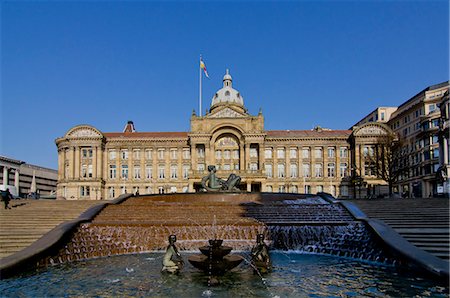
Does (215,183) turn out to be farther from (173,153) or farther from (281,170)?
(173,153)

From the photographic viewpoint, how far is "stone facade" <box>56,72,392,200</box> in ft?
251

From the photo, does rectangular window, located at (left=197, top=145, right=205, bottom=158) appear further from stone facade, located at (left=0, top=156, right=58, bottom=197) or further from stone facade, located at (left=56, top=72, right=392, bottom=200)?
stone facade, located at (left=0, top=156, right=58, bottom=197)

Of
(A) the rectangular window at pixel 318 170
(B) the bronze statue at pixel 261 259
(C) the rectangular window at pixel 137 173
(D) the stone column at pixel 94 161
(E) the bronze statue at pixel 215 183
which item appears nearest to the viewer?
(B) the bronze statue at pixel 261 259

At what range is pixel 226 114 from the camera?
77062 mm

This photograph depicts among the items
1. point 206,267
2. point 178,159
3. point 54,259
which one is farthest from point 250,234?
point 178,159

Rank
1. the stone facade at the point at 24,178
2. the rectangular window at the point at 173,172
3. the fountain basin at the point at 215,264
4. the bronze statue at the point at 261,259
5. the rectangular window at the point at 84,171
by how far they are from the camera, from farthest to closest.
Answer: the stone facade at the point at 24,178 → the rectangular window at the point at 173,172 → the rectangular window at the point at 84,171 → the bronze statue at the point at 261,259 → the fountain basin at the point at 215,264

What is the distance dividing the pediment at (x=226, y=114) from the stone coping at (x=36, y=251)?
187ft

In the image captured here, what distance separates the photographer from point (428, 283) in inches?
469

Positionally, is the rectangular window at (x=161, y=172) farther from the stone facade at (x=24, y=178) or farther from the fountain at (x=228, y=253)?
the fountain at (x=228, y=253)

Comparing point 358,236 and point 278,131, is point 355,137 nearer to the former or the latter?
point 278,131

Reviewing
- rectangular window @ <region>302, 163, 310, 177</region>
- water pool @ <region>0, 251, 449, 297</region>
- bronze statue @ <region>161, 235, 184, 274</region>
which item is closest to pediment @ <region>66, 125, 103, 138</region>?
rectangular window @ <region>302, 163, 310, 177</region>

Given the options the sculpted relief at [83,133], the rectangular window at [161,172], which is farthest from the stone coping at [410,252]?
the sculpted relief at [83,133]

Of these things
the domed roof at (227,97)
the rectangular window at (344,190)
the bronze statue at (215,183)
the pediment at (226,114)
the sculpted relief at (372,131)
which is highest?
the domed roof at (227,97)

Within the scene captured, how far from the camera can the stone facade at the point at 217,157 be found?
76.4 metres
